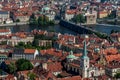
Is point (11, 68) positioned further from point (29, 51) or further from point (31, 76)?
point (29, 51)

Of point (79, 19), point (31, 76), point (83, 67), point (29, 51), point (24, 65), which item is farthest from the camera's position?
point (79, 19)

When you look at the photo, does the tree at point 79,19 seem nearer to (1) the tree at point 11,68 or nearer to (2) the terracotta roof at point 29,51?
(2) the terracotta roof at point 29,51

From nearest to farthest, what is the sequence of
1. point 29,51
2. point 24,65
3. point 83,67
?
point 83,67
point 24,65
point 29,51

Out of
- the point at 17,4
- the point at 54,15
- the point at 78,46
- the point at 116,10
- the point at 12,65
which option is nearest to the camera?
the point at 12,65

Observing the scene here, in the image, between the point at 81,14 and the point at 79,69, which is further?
the point at 81,14

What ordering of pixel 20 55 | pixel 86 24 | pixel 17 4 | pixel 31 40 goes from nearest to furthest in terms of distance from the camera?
pixel 20 55 → pixel 31 40 → pixel 86 24 → pixel 17 4

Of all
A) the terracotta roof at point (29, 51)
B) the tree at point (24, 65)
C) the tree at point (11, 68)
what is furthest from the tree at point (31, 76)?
the terracotta roof at point (29, 51)

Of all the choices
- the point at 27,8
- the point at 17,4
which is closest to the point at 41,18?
the point at 27,8

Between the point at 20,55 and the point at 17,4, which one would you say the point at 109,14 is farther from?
the point at 20,55

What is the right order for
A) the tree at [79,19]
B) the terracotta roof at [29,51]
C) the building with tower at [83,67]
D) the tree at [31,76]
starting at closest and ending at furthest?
1. the tree at [31,76]
2. the building with tower at [83,67]
3. the terracotta roof at [29,51]
4. the tree at [79,19]

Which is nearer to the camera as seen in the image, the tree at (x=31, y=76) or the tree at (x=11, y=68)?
the tree at (x=31, y=76)

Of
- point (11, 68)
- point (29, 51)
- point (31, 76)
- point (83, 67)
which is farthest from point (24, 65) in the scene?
point (29, 51)
